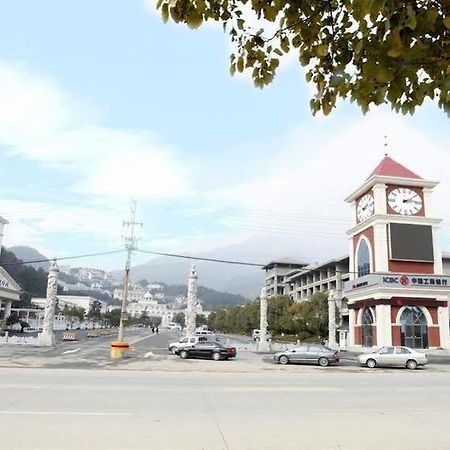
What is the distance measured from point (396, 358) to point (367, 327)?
2183 cm

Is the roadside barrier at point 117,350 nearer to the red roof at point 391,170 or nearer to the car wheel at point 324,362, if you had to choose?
the car wheel at point 324,362

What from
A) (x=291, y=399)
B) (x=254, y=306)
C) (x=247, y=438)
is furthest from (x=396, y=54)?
(x=254, y=306)

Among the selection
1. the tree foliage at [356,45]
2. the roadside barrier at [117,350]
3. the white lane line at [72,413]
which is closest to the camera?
the tree foliage at [356,45]

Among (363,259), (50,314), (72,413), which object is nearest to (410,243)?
(363,259)

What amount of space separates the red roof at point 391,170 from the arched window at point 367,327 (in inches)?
591

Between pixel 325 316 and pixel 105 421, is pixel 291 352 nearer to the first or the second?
pixel 105 421

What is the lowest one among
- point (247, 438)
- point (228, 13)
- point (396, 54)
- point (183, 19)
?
point (247, 438)

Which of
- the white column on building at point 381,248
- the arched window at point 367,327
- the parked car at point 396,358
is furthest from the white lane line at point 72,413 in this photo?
the arched window at point 367,327

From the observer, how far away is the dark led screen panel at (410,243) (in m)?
51.6

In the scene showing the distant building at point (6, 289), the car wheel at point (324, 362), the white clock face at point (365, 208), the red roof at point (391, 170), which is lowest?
the car wheel at point (324, 362)

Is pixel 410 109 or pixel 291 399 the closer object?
pixel 410 109

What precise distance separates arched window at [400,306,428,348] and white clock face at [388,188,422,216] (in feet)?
33.6

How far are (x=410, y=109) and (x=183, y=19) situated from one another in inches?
84.9

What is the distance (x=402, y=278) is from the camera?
1967 inches
